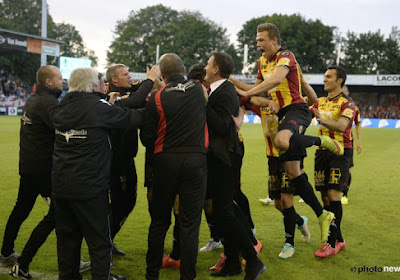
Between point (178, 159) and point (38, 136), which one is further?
point (38, 136)

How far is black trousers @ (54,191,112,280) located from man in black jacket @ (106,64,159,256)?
3.55 feet

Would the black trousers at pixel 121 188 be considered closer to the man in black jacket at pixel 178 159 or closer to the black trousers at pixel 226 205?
the man in black jacket at pixel 178 159

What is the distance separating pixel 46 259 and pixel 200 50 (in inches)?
3018

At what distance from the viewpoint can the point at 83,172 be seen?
4035 millimetres

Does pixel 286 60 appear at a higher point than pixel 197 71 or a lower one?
higher

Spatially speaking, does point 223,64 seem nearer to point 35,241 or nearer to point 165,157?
point 165,157

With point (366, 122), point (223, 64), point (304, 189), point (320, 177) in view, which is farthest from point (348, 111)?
point (366, 122)

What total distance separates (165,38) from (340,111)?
7796 centimetres

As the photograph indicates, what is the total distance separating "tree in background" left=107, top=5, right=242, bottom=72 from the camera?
7950 centimetres

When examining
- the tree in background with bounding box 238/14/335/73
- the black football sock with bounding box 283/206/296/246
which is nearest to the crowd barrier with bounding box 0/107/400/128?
the tree in background with bounding box 238/14/335/73

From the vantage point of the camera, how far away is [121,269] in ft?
17.1

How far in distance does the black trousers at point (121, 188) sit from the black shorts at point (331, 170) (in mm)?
2781

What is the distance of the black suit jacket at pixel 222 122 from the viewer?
465cm

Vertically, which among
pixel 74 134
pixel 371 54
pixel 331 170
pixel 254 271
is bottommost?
pixel 254 271
